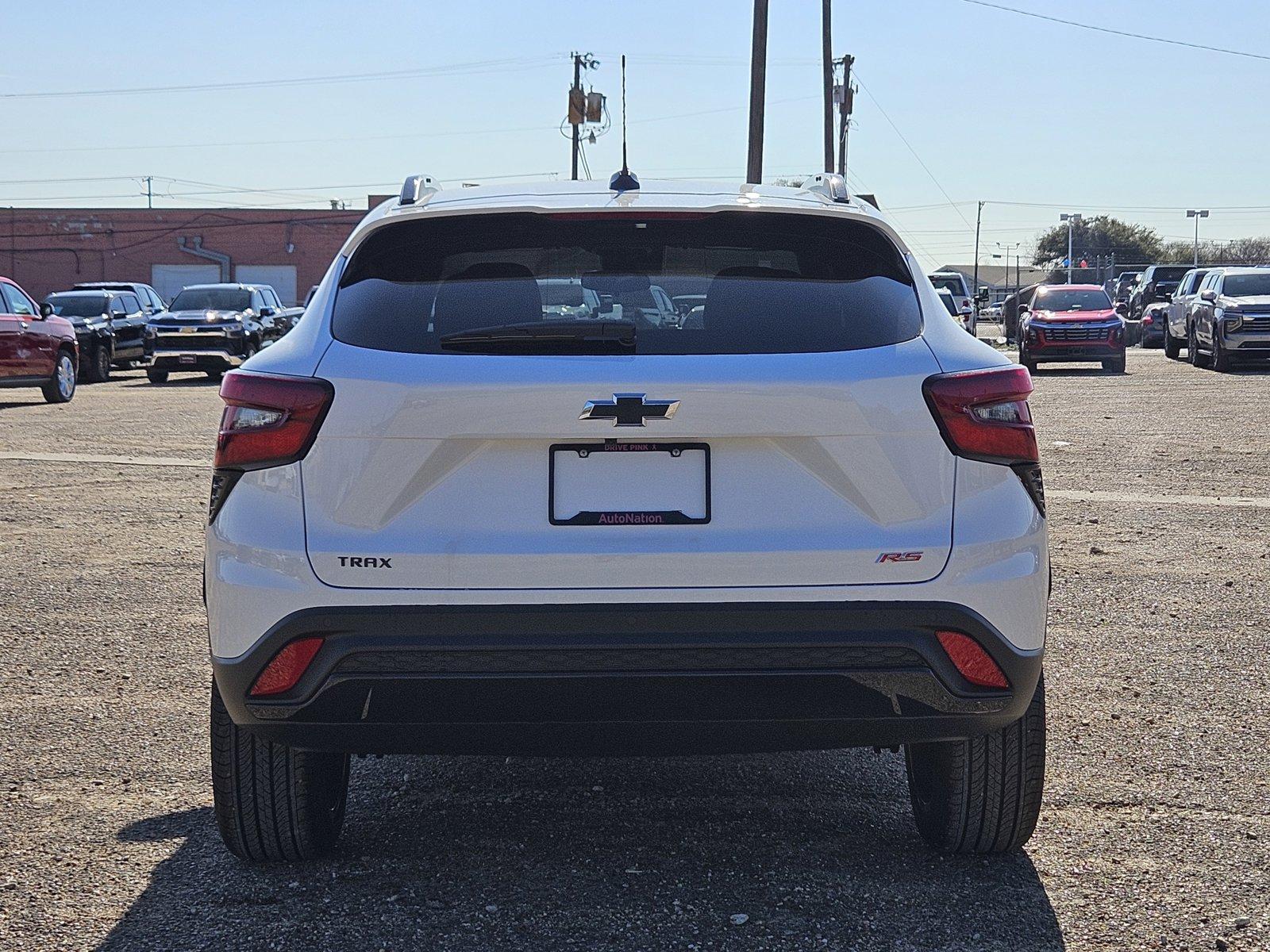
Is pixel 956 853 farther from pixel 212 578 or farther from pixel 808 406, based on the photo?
pixel 212 578

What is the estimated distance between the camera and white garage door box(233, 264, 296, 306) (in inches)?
2574

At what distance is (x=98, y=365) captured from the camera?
28.6 meters

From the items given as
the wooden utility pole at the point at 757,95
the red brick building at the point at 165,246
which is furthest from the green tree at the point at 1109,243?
the wooden utility pole at the point at 757,95

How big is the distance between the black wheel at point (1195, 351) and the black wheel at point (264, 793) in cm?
2785

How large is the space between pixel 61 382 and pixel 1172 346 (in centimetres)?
2230

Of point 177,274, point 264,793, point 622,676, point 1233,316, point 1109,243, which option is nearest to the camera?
point 622,676

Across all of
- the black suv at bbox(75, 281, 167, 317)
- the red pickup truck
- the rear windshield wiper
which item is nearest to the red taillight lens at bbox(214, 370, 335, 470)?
the rear windshield wiper

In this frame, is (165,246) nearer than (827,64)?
No

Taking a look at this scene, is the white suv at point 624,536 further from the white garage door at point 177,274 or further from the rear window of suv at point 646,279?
the white garage door at point 177,274

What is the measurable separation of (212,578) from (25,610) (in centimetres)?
444

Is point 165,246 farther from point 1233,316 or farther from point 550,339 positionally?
point 550,339

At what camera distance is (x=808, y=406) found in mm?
3256

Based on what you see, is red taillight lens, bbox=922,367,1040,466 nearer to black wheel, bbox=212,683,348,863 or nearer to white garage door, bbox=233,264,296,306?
black wheel, bbox=212,683,348,863

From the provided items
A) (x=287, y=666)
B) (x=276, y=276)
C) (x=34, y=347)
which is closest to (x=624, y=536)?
(x=287, y=666)
